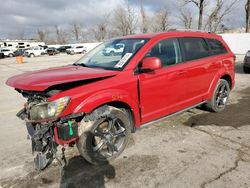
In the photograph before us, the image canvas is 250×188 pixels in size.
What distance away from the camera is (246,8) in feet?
111

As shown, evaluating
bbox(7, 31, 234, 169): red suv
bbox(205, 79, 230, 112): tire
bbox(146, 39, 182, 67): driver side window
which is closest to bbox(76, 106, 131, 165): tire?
bbox(7, 31, 234, 169): red suv

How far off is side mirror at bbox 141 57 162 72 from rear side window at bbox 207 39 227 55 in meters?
2.19

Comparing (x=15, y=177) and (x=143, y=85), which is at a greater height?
(x=143, y=85)

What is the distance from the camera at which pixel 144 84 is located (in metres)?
3.81

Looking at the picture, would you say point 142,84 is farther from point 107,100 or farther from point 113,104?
point 107,100

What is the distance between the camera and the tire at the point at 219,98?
5422mm

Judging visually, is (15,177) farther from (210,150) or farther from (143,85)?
(210,150)

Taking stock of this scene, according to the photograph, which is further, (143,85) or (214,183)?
(143,85)

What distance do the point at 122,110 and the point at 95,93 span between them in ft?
2.19

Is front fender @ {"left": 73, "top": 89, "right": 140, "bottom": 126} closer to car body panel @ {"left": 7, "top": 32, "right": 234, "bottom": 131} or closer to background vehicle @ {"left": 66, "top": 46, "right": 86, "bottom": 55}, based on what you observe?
car body panel @ {"left": 7, "top": 32, "right": 234, "bottom": 131}

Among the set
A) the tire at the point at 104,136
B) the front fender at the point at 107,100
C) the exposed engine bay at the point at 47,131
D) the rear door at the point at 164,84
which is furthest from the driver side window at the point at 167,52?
the exposed engine bay at the point at 47,131

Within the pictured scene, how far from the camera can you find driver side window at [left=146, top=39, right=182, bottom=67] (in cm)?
405

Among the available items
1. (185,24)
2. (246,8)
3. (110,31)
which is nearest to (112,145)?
(246,8)

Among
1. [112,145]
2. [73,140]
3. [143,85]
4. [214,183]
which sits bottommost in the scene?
[214,183]
